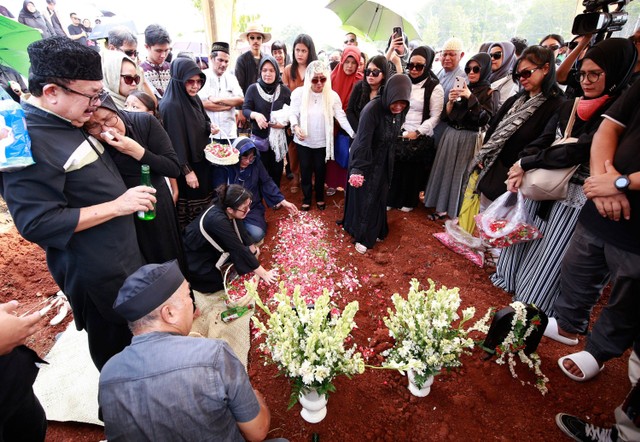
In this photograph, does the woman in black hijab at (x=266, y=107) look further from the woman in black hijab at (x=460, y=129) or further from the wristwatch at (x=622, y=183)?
the wristwatch at (x=622, y=183)

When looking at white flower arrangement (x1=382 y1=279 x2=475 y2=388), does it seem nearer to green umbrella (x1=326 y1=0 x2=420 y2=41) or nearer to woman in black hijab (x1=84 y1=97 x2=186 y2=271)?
woman in black hijab (x1=84 y1=97 x2=186 y2=271)

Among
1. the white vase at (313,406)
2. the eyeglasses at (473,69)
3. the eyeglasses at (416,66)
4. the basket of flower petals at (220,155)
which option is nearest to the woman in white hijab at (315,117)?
the eyeglasses at (416,66)

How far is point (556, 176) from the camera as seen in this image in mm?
2467

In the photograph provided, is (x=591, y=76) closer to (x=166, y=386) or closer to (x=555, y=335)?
(x=555, y=335)

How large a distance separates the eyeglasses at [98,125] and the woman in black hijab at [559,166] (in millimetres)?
3039

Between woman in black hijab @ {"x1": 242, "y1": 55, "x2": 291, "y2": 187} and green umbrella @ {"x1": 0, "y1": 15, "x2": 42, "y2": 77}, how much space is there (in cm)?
255

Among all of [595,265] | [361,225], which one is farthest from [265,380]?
[595,265]

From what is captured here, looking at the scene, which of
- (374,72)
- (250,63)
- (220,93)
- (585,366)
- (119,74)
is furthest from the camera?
(250,63)

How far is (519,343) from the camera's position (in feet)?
7.07

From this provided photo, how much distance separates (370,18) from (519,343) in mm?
6099

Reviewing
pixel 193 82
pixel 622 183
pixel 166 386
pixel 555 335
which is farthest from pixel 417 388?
pixel 193 82

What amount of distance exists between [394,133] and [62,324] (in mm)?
3852

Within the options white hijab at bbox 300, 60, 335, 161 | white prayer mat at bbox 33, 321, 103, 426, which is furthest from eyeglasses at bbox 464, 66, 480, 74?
white prayer mat at bbox 33, 321, 103, 426

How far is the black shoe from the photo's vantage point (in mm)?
1832
